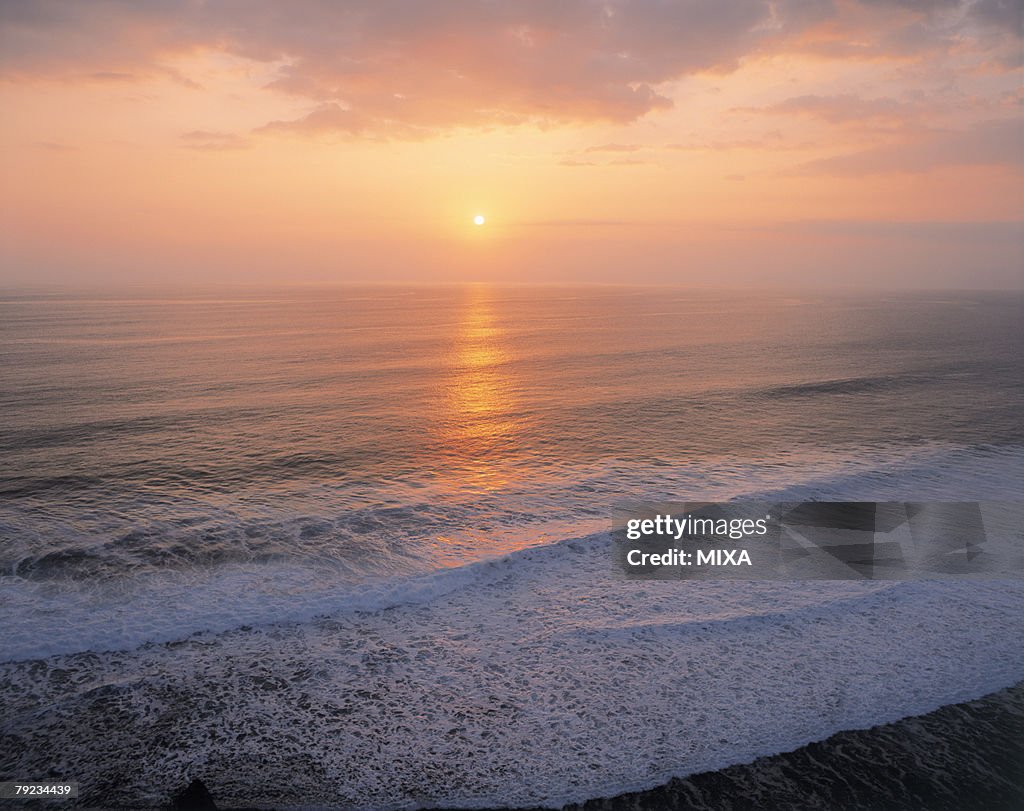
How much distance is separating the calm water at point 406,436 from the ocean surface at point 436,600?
0.73 feet

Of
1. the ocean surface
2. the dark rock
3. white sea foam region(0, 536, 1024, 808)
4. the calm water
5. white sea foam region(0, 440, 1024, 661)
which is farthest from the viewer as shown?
the calm water

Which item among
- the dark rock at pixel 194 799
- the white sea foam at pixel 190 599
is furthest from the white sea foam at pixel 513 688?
the white sea foam at pixel 190 599

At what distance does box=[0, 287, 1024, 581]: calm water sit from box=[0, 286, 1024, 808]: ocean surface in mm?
223

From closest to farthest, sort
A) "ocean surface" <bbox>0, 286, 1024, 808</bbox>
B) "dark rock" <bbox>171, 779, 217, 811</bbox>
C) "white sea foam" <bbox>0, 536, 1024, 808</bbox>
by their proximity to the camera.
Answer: "dark rock" <bbox>171, 779, 217, 811</bbox> < "white sea foam" <bbox>0, 536, 1024, 808</bbox> < "ocean surface" <bbox>0, 286, 1024, 808</bbox>

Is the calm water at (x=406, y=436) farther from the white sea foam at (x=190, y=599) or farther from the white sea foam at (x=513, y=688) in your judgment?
the white sea foam at (x=513, y=688)

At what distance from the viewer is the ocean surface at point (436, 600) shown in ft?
43.3

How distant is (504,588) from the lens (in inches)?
786

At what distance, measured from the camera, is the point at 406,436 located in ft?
121

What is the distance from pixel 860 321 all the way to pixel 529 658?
126m

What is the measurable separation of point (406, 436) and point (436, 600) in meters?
18.3

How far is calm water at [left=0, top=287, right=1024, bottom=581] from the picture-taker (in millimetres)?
23422

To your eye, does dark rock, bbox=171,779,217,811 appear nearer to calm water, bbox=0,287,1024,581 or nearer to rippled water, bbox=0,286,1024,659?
rippled water, bbox=0,286,1024,659

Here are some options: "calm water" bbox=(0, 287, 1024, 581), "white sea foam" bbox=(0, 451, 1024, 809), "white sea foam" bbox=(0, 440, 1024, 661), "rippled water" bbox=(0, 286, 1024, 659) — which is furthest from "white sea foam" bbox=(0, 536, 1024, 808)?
"calm water" bbox=(0, 287, 1024, 581)

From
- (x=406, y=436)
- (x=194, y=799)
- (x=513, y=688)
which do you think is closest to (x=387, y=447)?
(x=406, y=436)
